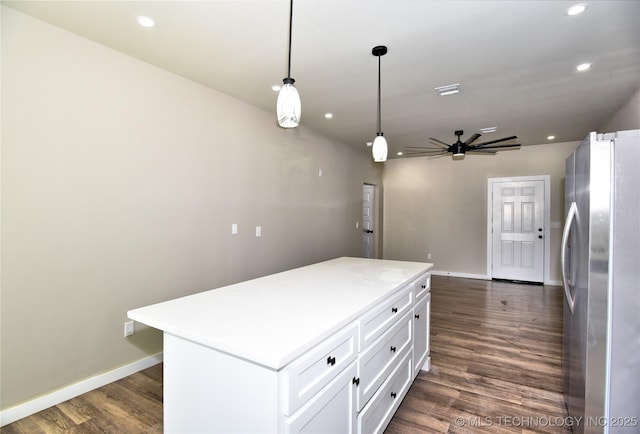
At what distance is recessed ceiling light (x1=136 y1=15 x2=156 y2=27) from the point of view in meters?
2.05

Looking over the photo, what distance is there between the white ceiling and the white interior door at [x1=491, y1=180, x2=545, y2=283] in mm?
2300

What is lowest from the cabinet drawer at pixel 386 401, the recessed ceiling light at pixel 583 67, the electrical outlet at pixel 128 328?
the cabinet drawer at pixel 386 401

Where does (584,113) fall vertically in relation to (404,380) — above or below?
above

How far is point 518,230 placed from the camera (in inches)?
237

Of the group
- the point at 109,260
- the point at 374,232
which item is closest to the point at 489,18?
the point at 109,260

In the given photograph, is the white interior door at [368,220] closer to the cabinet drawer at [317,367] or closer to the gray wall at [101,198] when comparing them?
the gray wall at [101,198]

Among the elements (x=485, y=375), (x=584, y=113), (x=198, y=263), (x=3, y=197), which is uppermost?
(x=584, y=113)

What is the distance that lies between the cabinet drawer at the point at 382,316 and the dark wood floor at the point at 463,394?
27.2 inches

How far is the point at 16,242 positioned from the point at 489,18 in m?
3.37

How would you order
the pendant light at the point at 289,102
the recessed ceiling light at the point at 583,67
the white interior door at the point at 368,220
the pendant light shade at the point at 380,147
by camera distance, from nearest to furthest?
1. the pendant light at the point at 289,102
2. the pendant light shade at the point at 380,147
3. the recessed ceiling light at the point at 583,67
4. the white interior door at the point at 368,220

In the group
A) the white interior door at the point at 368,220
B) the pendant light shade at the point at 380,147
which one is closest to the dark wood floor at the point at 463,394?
the pendant light shade at the point at 380,147

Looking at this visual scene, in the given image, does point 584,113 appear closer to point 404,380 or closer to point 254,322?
point 404,380

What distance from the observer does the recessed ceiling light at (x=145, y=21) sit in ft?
6.74

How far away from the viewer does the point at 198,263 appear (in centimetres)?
307
